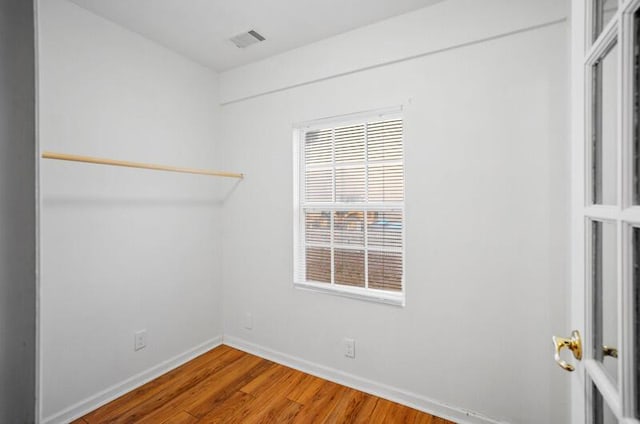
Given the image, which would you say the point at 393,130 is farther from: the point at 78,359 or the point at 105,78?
the point at 78,359

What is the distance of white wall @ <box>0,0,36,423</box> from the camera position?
119 centimetres

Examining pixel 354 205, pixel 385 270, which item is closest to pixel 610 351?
pixel 385 270

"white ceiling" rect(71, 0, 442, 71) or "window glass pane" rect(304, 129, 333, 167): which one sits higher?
"white ceiling" rect(71, 0, 442, 71)

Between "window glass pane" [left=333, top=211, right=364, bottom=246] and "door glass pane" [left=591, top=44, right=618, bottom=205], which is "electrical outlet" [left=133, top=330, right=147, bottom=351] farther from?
"door glass pane" [left=591, top=44, right=618, bottom=205]

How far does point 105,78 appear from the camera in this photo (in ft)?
6.66

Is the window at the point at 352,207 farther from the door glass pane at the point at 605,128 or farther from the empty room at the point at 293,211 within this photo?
the door glass pane at the point at 605,128

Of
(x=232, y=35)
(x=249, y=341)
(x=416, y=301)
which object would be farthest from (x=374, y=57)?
(x=249, y=341)

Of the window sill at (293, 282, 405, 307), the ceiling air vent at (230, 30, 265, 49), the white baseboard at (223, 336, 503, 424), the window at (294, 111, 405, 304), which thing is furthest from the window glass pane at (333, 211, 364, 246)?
the ceiling air vent at (230, 30, 265, 49)

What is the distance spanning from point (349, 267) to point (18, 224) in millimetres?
1832

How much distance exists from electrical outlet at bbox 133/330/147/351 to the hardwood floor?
28cm

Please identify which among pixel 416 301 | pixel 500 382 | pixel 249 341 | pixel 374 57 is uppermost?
pixel 374 57

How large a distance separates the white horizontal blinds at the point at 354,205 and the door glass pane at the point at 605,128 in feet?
4.24

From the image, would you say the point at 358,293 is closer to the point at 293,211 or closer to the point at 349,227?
the point at 349,227

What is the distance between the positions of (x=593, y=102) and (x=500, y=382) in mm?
1593
